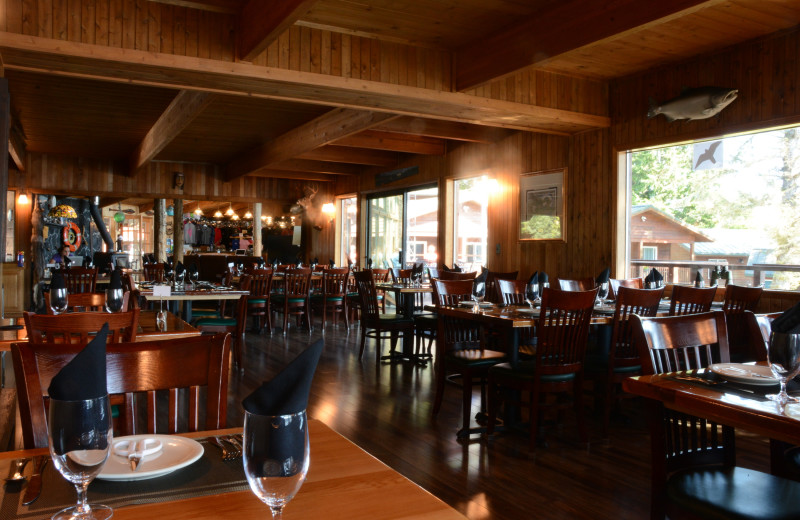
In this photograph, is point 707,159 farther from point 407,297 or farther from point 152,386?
point 152,386

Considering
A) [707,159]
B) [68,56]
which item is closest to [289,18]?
[68,56]

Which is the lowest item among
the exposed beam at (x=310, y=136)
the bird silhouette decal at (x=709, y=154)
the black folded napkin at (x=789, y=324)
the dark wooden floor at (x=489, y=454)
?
the dark wooden floor at (x=489, y=454)

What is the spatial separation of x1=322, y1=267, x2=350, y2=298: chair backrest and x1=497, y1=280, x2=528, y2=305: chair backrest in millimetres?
3666

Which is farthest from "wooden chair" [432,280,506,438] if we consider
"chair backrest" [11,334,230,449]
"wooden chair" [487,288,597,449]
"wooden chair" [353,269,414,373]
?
"chair backrest" [11,334,230,449]

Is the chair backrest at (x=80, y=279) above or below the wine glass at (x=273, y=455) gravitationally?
below

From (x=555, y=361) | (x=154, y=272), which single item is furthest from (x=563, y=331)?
(x=154, y=272)

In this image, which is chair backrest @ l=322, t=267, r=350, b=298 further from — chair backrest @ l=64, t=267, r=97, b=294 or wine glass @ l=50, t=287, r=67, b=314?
wine glass @ l=50, t=287, r=67, b=314

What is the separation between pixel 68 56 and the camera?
4.53 meters

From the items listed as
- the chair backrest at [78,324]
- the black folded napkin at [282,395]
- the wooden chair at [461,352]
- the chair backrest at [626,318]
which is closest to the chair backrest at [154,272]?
the wooden chair at [461,352]

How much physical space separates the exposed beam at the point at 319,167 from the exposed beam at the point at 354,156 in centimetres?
86

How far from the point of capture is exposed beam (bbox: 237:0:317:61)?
4.17 metres

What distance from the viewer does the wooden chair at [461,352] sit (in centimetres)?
419

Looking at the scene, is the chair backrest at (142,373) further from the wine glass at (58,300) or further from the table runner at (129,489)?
the wine glass at (58,300)

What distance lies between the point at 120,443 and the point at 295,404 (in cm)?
62
